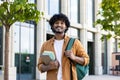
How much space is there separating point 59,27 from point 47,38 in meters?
24.8

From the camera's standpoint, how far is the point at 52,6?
28.8m

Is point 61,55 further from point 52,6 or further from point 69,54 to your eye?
point 52,6

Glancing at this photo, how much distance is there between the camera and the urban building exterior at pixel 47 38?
929 inches

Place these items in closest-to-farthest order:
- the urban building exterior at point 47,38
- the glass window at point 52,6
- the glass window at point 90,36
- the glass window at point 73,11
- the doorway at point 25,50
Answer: the urban building exterior at point 47,38 → the doorway at point 25,50 → the glass window at point 52,6 → the glass window at point 73,11 → the glass window at point 90,36

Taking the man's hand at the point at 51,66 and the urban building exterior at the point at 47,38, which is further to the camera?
the urban building exterior at the point at 47,38

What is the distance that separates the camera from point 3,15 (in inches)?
412

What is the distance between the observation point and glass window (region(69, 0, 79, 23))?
3282 centimetres

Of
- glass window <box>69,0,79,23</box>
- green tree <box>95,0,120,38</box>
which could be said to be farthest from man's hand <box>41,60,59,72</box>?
glass window <box>69,0,79,23</box>

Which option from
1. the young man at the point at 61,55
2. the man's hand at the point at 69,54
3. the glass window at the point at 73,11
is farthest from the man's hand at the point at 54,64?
the glass window at the point at 73,11

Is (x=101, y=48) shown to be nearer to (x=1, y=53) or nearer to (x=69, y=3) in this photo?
(x=69, y=3)

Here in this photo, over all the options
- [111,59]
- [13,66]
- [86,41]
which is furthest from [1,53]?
[111,59]

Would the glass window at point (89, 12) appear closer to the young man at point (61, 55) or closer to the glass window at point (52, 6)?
the glass window at point (52, 6)

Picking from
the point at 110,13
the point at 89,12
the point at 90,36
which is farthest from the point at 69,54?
the point at 90,36

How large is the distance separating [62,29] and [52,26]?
124 millimetres
